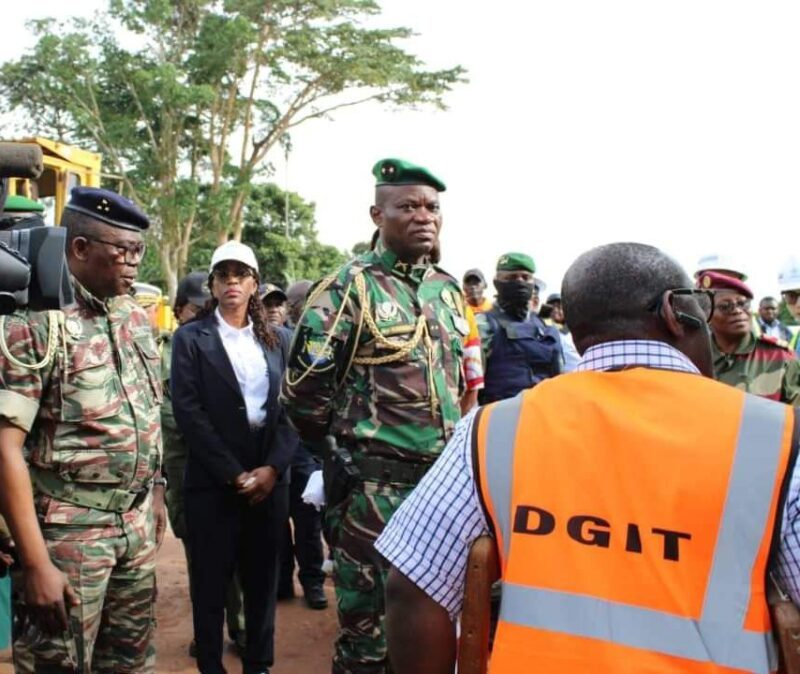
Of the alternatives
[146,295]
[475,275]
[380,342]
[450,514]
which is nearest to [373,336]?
[380,342]

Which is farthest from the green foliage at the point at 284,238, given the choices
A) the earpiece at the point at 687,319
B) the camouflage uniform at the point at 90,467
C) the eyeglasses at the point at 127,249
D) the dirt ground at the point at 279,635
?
the earpiece at the point at 687,319

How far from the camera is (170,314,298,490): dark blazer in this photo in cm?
420

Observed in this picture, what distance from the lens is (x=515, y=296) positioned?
5965mm

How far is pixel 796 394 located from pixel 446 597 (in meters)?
3.33

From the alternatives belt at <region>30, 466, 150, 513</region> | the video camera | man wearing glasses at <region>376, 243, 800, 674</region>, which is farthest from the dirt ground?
man wearing glasses at <region>376, 243, 800, 674</region>

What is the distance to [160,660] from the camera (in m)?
4.83

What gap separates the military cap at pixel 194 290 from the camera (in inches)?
221

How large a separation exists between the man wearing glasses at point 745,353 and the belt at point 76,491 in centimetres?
311

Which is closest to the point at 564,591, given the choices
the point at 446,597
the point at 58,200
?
the point at 446,597

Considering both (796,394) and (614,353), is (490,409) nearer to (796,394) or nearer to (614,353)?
(614,353)

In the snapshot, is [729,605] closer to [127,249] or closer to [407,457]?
[407,457]

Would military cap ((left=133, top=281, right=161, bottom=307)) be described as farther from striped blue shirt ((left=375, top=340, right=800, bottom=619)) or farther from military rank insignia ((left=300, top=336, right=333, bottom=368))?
striped blue shirt ((left=375, top=340, right=800, bottom=619))

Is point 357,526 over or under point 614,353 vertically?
under

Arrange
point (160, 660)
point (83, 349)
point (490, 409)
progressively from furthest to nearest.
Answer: point (160, 660)
point (83, 349)
point (490, 409)
